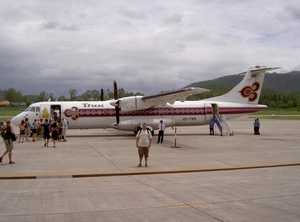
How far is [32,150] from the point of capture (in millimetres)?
17516

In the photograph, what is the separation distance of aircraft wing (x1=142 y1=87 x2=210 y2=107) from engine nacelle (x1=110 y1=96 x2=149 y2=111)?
407 millimetres

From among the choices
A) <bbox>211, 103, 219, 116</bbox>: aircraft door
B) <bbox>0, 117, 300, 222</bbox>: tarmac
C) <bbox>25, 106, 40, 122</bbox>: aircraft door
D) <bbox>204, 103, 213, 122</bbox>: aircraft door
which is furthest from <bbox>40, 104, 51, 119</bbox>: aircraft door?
<bbox>211, 103, 219, 116</bbox>: aircraft door

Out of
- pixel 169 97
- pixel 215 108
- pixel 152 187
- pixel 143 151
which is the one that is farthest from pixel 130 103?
pixel 152 187

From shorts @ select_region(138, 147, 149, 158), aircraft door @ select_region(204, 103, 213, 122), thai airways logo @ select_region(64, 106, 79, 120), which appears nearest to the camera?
shorts @ select_region(138, 147, 149, 158)

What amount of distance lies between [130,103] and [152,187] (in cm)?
1614

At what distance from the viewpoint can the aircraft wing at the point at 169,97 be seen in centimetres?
2195

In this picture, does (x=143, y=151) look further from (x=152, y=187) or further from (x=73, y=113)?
(x=73, y=113)

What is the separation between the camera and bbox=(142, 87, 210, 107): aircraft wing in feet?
72.0

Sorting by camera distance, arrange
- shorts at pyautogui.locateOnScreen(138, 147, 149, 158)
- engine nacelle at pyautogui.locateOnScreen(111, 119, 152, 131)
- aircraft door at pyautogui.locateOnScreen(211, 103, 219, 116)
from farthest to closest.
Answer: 1. aircraft door at pyautogui.locateOnScreen(211, 103, 219, 116)
2. engine nacelle at pyautogui.locateOnScreen(111, 119, 152, 131)
3. shorts at pyautogui.locateOnScreen(138, 147, 149, 158)

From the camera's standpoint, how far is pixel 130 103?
987 inches

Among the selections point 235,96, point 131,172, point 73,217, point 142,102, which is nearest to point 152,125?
point 142,102

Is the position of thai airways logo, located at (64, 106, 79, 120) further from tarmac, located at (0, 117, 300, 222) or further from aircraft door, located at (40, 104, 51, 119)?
tarmac, located at (0, 117, 300, 222)

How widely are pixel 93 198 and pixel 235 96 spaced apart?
23.3 meters

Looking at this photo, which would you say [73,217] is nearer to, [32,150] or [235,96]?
[32,150]
